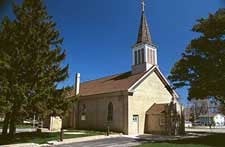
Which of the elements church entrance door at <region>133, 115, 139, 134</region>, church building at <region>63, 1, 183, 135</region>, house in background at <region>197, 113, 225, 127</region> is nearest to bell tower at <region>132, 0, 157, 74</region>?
church building at <region>63, 1, 183, 135</region>

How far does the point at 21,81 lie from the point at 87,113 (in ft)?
52.2

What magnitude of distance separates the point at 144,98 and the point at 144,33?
33.7 feet

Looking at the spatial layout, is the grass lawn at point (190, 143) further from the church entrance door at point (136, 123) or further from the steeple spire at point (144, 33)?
the steeple spire at point (144, 33)

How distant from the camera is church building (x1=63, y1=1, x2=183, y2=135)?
3055 centimetres

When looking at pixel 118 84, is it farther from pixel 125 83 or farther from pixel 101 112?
pixel 101 112

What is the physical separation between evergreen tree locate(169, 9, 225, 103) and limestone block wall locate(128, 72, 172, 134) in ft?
24.6

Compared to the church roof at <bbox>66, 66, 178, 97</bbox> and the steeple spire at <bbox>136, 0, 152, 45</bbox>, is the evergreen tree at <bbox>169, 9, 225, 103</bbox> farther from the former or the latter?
the steeple spire at <bbox>136, 0, 152, 45</bbox>

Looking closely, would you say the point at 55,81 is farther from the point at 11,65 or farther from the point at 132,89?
the point at 132,89

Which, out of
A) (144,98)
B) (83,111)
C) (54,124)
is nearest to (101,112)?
(83,111)

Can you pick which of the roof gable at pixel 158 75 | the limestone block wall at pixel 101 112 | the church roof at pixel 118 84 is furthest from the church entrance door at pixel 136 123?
the church roof at pixel 118 84

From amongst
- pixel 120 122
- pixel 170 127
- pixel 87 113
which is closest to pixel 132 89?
pixel 120 122

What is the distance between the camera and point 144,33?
124ft

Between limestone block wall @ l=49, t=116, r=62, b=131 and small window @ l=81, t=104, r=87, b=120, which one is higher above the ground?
small window @ l=81, t=104, r=87, b=120

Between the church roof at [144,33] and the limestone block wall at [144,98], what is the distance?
16.7ft
